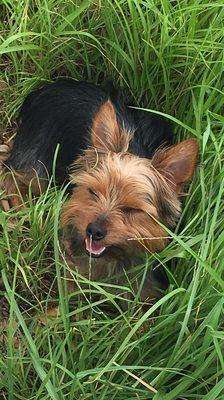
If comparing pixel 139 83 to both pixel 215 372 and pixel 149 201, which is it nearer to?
pixel 149 201

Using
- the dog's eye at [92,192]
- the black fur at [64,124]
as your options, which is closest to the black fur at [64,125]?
the black fur at [64,124]

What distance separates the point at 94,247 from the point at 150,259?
7.9 inches

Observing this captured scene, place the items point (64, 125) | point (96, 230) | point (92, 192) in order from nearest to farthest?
point (96, 230) → point (92, 192) → point (64, 125)

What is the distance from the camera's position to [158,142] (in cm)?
259

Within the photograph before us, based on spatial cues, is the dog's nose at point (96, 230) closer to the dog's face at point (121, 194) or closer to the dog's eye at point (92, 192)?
the dog's face at point (121, 194)

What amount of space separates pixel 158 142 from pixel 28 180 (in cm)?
64

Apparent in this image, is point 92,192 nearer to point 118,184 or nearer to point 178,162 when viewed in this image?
point 118,184

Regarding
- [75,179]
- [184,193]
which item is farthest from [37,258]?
[184,193]

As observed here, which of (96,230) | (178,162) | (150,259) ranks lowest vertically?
(150,259)

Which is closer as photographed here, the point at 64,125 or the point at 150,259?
the point at 150,259

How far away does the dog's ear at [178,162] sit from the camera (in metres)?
2.13

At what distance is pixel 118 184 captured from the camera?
2225mm

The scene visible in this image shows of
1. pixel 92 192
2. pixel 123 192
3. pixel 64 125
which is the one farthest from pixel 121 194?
pixel 64 125

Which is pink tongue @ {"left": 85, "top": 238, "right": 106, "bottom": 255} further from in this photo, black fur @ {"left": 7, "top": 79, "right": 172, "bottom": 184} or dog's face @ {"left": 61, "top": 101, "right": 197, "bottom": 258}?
black fur @ {"left": 7, "top": 79, "right": 172, "bottom": 184}
